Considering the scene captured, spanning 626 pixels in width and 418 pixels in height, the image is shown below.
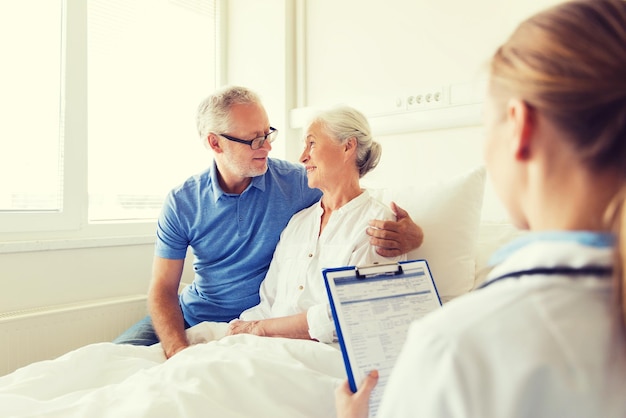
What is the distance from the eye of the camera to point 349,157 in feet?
5.48

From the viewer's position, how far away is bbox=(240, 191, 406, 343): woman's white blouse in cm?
145

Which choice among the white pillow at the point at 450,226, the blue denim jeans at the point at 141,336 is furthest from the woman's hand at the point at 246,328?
the white pillow at the point at 450,226

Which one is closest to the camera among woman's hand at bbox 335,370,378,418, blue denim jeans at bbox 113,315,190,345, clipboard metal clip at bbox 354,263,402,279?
woman's hand at bbox 335,370,378,418

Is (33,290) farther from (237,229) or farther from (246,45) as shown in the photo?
(246,45)

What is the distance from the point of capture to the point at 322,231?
1633 mm

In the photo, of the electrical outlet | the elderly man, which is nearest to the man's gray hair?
the elderly man

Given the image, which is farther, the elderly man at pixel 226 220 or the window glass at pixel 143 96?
the window glass at pixel 143 96

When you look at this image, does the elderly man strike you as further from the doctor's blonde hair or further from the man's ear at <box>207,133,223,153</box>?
the doctor's blonde hair

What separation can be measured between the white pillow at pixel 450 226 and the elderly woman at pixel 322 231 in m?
0.15

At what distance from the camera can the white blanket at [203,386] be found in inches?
40.9

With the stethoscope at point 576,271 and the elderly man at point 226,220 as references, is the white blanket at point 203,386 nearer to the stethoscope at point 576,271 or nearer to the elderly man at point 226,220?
the elderly man at point 226,220

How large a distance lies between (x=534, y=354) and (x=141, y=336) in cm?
173

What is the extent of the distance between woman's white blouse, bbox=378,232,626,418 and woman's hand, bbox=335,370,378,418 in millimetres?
402

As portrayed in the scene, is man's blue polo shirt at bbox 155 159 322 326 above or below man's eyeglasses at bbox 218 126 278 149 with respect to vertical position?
below
